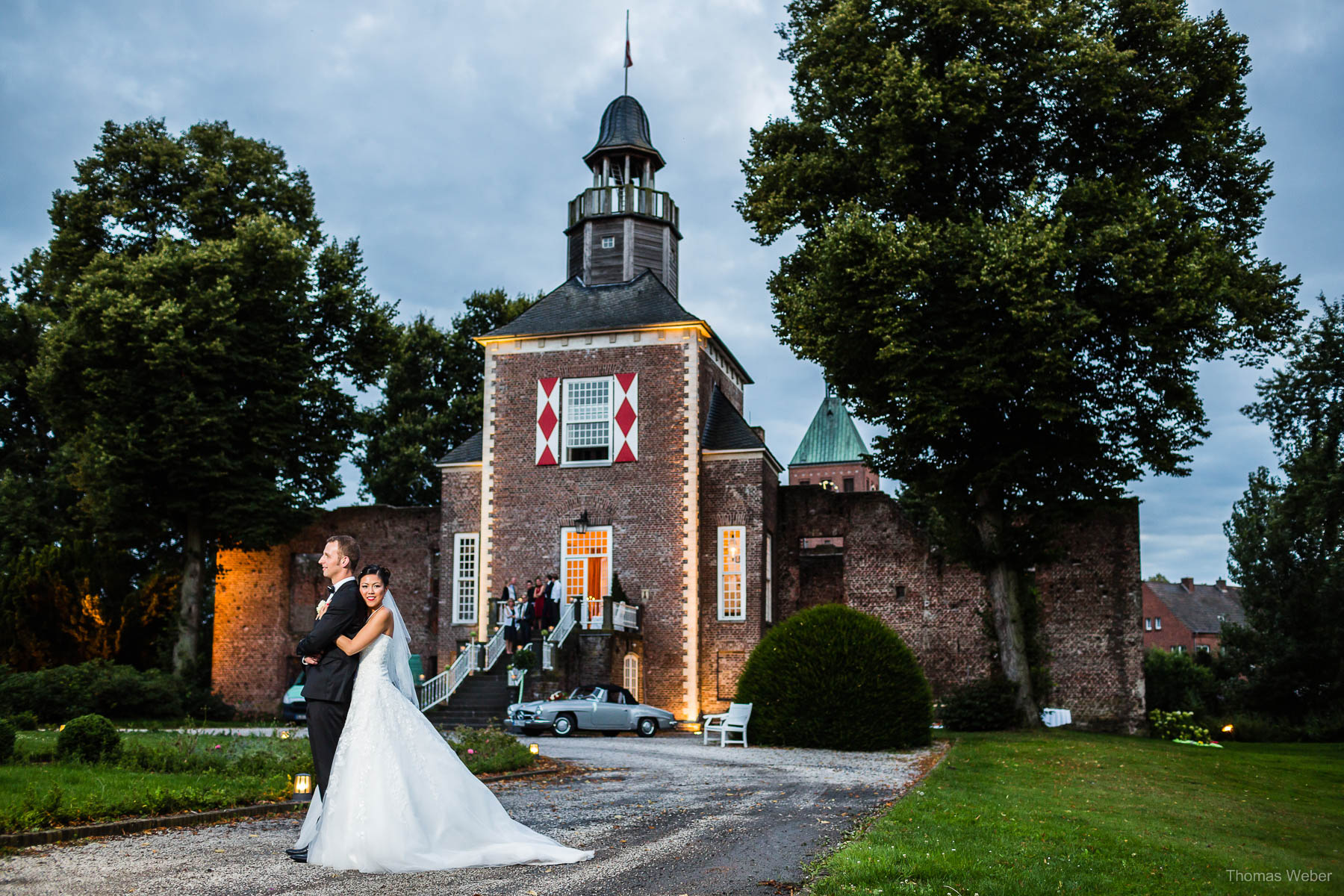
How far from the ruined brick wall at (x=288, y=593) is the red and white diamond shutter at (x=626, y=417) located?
6.57 metres

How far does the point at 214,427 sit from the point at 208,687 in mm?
8400

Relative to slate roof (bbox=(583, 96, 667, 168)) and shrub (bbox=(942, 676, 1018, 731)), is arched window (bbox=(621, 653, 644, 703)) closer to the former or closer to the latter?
shrub (bbox=(942, 676, 1018, 731))

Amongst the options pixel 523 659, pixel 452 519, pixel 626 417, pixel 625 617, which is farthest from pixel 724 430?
pixel 523 659

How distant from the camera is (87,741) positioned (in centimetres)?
1138

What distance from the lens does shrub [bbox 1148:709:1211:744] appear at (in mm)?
24828

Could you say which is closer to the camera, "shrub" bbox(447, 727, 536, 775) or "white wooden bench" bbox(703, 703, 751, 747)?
"shrub" bbox(447, 727, 536, 775)

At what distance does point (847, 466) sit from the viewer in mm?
76688

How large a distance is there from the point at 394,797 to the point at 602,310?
971 inches

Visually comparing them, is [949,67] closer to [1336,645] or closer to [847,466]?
[1336,645]

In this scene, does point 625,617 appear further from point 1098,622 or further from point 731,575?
point 1098,622

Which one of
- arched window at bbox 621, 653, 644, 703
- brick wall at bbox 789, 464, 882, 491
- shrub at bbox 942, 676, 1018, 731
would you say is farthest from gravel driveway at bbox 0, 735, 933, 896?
brick wall at bbox 789, 464, 882, 491

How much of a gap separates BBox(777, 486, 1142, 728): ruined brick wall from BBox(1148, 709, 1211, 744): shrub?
1.44m

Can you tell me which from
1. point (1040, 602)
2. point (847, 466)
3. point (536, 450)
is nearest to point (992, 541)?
point (1040, 602)

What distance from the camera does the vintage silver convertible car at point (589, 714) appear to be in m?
22.0
